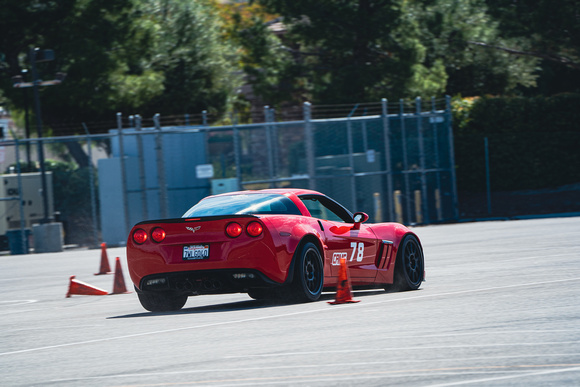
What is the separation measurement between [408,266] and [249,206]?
218cm

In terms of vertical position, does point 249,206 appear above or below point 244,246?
above

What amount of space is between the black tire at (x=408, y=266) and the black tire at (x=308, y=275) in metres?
1.30

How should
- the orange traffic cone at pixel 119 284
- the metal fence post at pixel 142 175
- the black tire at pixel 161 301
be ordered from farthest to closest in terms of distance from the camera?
the metal fence post at pixel 142 175 → the orange traffic cone at pixel 119 284 → the black tire at pixel 161 301

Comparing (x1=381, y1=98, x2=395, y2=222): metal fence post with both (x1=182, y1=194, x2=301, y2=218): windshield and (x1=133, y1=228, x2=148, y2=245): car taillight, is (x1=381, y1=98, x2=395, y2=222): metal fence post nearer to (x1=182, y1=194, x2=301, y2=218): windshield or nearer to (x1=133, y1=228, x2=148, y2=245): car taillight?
(x1=182, y1=194, x2=301, y2=218): windshield

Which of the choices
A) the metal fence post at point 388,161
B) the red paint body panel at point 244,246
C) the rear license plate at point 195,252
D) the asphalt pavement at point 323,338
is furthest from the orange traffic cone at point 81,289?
the metal fence post at point 388,161

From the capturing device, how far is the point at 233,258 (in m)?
9.04

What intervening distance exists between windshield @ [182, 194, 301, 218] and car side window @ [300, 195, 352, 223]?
0.44 m

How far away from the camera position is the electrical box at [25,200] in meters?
24.7

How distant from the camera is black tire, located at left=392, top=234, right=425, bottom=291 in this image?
10.6 meters

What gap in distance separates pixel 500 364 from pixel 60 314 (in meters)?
6.18

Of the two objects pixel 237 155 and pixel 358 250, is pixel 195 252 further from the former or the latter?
pixel 237 155

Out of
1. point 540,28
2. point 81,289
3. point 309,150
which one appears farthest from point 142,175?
point 540,28

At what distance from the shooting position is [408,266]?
10734 millimetres

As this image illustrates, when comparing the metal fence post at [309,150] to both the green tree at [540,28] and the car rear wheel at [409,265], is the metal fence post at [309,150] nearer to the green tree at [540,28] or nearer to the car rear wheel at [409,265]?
the green tree at [540,28]
